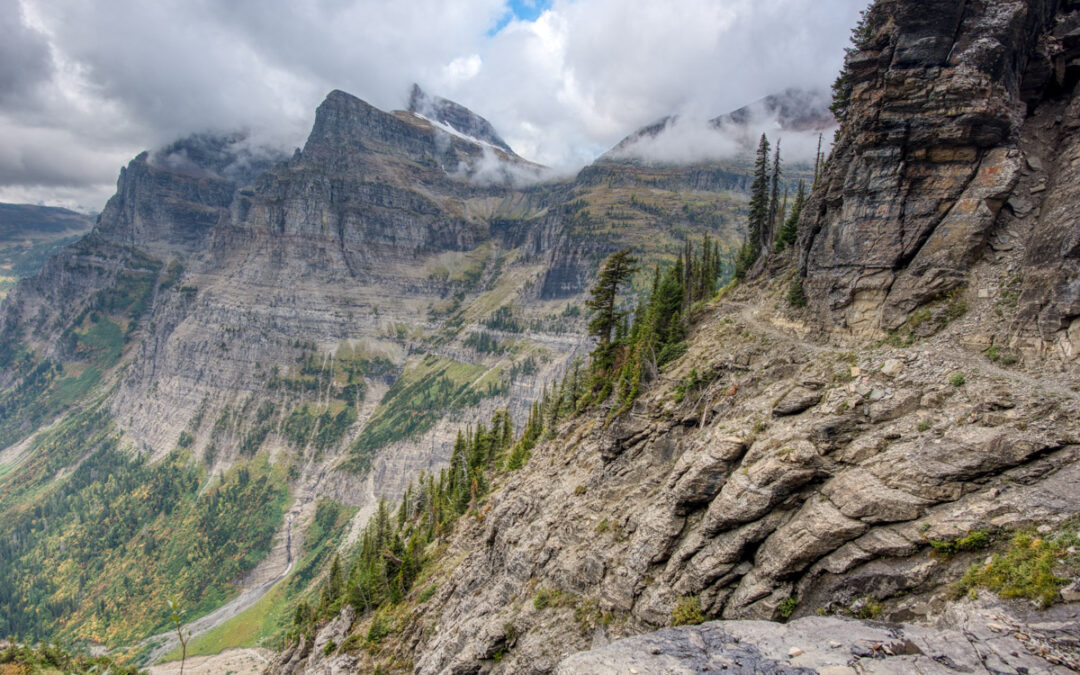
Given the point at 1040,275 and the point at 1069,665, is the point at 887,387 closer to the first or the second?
the point at 1040,275

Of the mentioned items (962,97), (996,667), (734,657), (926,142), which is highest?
(962,97)

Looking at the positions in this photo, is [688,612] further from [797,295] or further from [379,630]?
[379,630]

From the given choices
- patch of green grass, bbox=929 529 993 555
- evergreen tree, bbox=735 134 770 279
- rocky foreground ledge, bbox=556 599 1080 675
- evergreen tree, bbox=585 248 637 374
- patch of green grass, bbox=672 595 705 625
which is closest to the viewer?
rocky foreground ledge, bbox=556 599 1080 675

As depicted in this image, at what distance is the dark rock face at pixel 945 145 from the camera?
24.1 metres

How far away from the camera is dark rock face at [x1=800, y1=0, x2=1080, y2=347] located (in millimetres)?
24078

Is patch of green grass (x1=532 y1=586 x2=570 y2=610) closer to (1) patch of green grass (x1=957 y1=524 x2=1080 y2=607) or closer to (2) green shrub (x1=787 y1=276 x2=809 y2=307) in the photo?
(1) patch of green grass (x1=957 y1=524 x2=1080 y2=607)

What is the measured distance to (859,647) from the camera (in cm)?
1365

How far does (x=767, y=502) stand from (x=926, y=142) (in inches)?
911

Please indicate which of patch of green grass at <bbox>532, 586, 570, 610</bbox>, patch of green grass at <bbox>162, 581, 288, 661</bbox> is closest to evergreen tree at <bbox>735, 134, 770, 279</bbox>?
patch of green grass at <bbox>532, 586, 570, 610</bbox>

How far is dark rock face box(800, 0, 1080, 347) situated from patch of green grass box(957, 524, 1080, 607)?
1466 centimetres

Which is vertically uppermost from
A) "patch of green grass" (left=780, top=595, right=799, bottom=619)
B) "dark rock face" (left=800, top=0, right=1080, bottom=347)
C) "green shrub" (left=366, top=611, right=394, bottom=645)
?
"dark rock face" (left=800, top=0, right=1080, bottom=347)

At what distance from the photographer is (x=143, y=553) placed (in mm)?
192250

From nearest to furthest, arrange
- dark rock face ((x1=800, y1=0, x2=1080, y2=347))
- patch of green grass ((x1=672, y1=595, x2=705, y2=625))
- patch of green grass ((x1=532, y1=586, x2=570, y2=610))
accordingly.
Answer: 1. patch of green grass ((x1=672, y1=595, x2=705, y2=625))
2. dark rock face ((x1=800, y1=0, x2=1080, y2=347))
3. patch of green grass ((x1=532, y1=586, x2=570, y2=610))

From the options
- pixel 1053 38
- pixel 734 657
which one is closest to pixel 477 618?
pixel 734 657
